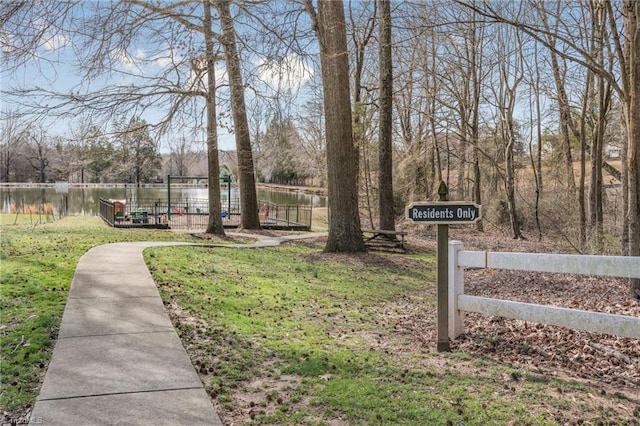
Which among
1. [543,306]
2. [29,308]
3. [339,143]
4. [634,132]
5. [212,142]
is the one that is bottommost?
[29,308]

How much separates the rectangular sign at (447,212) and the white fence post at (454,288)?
0.40 meters

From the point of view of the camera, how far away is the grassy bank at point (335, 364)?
380cm

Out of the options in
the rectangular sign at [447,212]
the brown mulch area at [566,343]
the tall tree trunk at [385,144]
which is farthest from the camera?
the tall tree trunk at [385,144]

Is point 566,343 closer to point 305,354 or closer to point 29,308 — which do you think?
point 305,354

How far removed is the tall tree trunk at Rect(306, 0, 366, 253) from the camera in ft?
43.6

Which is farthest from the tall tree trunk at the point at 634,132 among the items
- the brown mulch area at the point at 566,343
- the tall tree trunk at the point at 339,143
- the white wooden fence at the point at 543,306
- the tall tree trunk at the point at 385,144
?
the tall tree trunk at the point at 385,144

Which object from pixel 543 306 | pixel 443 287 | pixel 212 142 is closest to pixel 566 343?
pixel 543 306

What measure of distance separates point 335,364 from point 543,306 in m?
2.07

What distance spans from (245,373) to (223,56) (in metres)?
11.8

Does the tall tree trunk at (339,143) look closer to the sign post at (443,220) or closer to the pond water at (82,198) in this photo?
the sign post at (443,220)

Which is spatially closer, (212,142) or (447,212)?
(447,212)

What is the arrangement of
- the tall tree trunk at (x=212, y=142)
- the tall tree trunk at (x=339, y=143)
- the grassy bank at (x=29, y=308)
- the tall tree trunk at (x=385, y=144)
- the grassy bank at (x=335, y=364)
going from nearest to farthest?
the grassy bank at (x=335, y=364) < the grassy bank at (x=29, y=308) < the tall tree trunk at (x=339, y=143) < the tall tree trunk at (x=212, y=142) < the tall tree trunk at (x=385, y=144)

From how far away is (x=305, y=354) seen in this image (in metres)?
5.28

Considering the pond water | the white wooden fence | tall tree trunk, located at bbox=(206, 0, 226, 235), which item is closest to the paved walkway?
the white wooden fence
